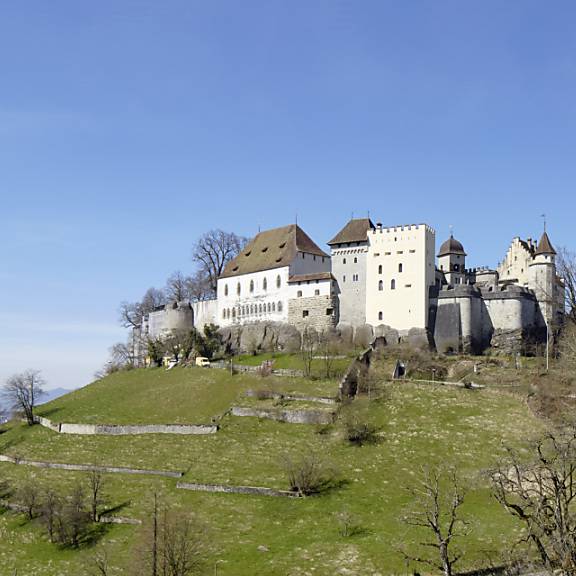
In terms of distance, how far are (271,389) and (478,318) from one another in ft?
72.2

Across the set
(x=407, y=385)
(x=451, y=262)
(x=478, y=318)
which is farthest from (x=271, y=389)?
(x=451, y=262)

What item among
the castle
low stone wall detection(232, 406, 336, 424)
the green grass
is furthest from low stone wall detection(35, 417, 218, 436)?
the castle

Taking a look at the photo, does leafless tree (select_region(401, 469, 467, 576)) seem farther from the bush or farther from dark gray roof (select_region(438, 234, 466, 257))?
dark gray roof (select_region(438, 234, 466, 257))

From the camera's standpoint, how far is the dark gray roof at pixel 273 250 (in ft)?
270

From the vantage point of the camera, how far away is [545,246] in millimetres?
77000

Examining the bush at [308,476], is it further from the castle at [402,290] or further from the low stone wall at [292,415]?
the castle at [402,290]

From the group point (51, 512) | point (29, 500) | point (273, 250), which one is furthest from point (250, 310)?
point (51, 512)

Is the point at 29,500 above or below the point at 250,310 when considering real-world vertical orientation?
below

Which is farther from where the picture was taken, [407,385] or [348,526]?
[407,385]

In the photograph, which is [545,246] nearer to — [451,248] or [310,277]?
[451,248]

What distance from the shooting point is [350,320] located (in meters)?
75.9

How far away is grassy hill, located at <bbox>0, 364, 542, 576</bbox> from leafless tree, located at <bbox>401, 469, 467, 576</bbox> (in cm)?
72

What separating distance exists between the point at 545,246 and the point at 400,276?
48.0 ft

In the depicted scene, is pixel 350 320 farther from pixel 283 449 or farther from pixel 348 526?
pixel 348 526
